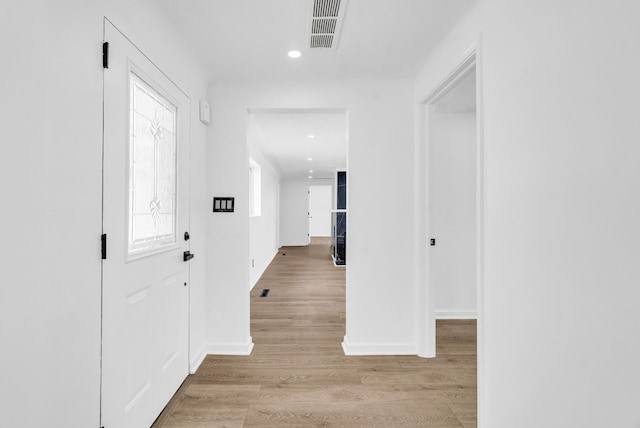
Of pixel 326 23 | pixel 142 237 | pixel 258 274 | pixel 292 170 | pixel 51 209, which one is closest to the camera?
pixel 51 209

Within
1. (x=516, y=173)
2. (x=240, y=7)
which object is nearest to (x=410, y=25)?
(x=240, y=7)

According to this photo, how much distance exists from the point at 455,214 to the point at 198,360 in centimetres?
302

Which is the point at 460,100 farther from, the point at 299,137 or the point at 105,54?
the point at 105,54

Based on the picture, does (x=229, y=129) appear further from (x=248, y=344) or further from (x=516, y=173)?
(x=516, y=173)

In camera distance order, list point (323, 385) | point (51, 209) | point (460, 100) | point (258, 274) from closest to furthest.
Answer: point (51, 209)
point (323, 385)
point (460, 100)
point (258, 274)

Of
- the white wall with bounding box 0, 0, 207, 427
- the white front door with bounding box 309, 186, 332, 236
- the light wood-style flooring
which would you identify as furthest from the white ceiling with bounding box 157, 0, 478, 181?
the white front door with bounding box 309, 186, 332, 236

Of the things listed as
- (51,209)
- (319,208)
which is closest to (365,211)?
(51,209)

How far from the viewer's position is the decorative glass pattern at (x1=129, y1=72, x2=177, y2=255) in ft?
5.59

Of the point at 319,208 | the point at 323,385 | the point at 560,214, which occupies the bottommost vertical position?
the point at 323,385

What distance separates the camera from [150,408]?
6.06ft

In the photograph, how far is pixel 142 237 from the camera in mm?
1792

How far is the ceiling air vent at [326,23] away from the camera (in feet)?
5.88

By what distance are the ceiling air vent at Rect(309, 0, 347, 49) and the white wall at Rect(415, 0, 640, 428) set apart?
79 cm

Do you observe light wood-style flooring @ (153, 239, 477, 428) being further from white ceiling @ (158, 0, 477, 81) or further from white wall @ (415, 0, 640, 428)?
white ceiling @ (158, 0, 477, 81)
